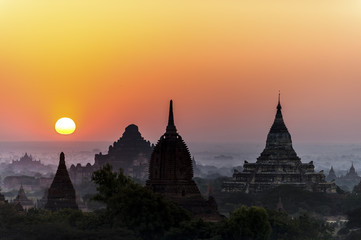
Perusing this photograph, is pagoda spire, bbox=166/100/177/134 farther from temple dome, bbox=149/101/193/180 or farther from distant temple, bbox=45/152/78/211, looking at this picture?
distant temple, bbox=45/152/78/211

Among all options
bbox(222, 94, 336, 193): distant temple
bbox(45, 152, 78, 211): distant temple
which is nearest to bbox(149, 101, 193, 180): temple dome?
bbox(45, 152, 78, 211): distant temple

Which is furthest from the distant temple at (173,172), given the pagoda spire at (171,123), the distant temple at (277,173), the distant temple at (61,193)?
the distant temple at (277,173)

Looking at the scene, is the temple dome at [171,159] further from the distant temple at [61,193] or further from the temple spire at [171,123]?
the distant temple at [61,193]

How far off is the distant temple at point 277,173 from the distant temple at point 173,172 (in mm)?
56402

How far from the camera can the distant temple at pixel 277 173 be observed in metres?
153

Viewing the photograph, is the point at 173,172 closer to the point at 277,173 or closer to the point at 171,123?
the point at 171,123

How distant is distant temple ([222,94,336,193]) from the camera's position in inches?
6024

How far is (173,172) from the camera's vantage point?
9506cm

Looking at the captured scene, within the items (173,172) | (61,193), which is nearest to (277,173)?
(61,193)

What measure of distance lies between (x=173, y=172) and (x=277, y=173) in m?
60.5

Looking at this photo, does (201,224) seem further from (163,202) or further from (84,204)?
(84,204)

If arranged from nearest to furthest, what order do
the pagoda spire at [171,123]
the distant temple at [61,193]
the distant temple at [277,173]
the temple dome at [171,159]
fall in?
the temple dome at [171,159]
the pagoda spire at [171,123]
the distant temple at [61,193]
the distant temple at [277,173]

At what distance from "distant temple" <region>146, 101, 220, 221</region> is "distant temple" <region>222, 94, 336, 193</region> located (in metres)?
56.4

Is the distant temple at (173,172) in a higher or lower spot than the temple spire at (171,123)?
lower
